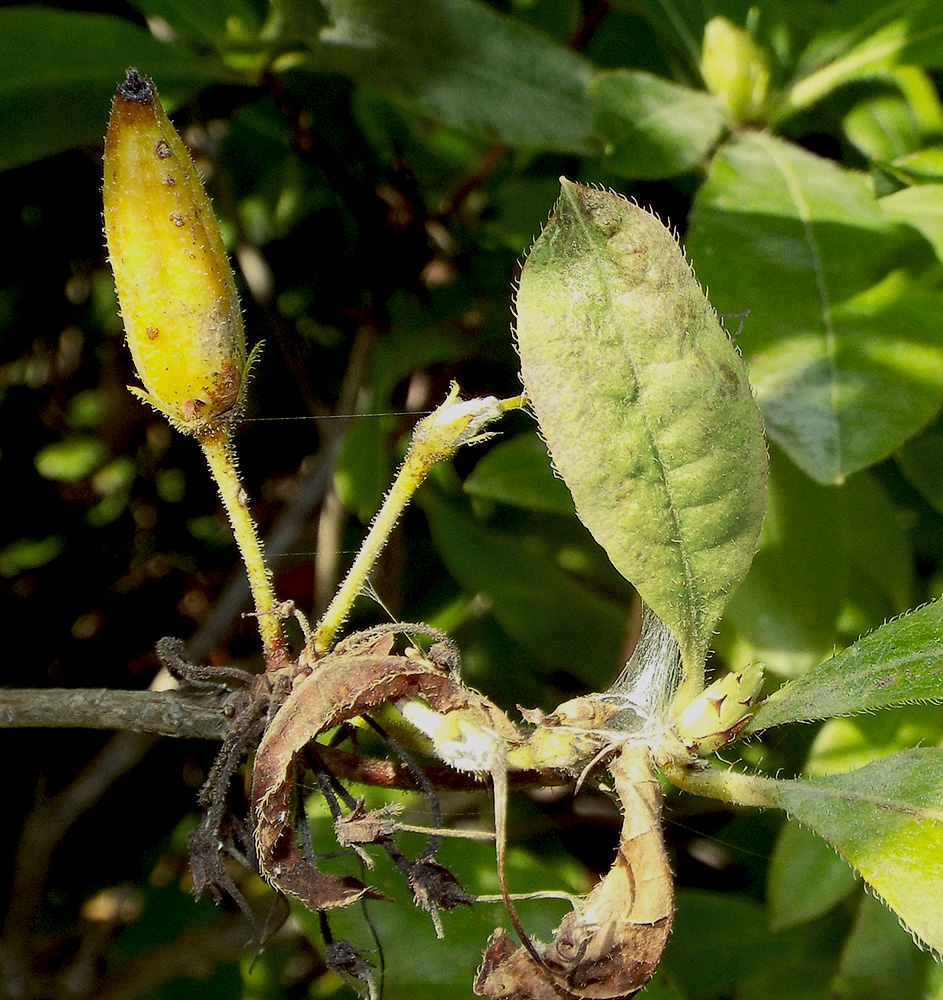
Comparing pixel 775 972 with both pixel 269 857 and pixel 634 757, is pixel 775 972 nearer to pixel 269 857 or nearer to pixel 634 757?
pixel 634 757

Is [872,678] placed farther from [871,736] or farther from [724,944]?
[724,944]

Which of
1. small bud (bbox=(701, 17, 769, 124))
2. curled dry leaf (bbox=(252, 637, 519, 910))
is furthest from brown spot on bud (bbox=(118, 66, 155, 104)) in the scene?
small bud (bbox=(701, 17, 769, 124))

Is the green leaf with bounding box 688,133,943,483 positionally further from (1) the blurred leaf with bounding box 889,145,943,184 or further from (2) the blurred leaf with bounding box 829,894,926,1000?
(2) the blurred leaf with bounding box 829,894,926,1000

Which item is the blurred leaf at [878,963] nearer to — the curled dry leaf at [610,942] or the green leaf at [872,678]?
the green leaf at [872,678]

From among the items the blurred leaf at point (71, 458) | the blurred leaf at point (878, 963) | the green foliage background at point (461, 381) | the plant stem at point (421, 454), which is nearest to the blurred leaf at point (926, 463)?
the green foliage background at point (461, 381)

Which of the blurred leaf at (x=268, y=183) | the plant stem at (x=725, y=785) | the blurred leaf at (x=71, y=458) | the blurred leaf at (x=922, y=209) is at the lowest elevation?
the blurred leaf at (x=71, y=458)

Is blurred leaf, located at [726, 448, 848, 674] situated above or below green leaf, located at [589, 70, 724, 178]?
below
